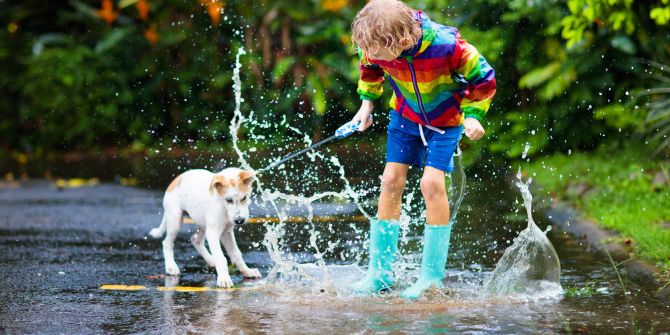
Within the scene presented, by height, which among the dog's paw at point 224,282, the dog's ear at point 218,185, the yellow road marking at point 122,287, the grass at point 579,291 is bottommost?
the yellow road marking at point 122,287

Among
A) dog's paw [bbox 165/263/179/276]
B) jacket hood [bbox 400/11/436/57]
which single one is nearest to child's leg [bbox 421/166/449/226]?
jacket hood [bbox 400/11/436/57]

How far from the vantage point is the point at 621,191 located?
8297 millimetres

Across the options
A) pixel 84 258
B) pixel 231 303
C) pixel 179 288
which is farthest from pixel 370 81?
pixel 84 258

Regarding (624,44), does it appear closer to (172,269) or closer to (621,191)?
(621,191)

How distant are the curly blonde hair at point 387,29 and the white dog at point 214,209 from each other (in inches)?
45.6

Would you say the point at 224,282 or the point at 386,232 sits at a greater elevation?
the point at 386,232

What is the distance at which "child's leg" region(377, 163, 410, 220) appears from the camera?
5391 mm

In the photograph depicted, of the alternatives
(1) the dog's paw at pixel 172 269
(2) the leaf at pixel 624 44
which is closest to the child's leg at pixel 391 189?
(1) the dog's paw at pixel 172 269

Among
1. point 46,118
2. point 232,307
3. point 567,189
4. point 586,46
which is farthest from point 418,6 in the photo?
point 232,307

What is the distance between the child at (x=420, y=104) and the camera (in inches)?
189

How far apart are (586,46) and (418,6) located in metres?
2.19

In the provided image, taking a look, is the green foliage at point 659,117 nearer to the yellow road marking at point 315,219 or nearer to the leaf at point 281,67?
the yellow road marking at point 315,219

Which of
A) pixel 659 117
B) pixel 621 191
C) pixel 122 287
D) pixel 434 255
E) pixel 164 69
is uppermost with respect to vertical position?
pixel 164 69

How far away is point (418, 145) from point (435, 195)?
321mm
